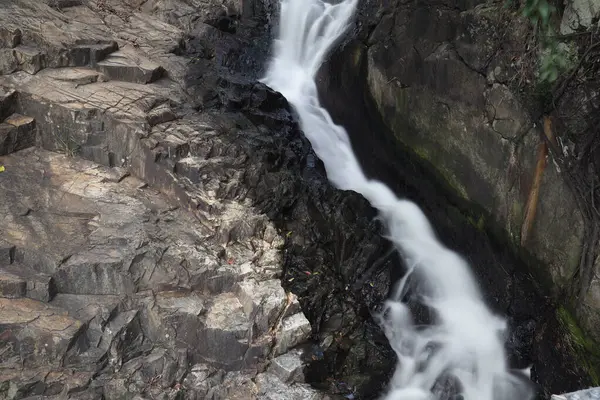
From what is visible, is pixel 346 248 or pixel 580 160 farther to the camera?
pixel 346 248

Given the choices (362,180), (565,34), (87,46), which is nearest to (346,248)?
(362,180)

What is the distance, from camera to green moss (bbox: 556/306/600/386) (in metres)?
Result: 6.74

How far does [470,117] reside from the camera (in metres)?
8.80

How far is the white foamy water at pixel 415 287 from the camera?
23.5 ft

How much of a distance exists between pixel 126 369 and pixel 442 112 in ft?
22.2

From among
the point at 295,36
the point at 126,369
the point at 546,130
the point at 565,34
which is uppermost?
the point at 565,34

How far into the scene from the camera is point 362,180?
33.6 ft

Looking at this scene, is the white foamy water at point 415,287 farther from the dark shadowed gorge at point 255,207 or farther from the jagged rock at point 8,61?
the jagged rock at point 8,61

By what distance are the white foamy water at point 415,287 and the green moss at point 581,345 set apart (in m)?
0.85

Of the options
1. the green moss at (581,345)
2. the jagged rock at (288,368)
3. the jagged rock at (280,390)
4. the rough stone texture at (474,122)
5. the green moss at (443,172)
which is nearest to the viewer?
the jagged rock at (280,390)

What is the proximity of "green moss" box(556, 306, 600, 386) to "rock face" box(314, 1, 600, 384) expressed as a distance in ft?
0.14

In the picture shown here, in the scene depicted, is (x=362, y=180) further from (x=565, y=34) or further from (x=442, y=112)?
(x=565, y=34)

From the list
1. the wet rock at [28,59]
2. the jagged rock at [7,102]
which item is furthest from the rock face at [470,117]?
the jagged rock at [7,102]

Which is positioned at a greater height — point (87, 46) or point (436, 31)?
point (436, 31)
